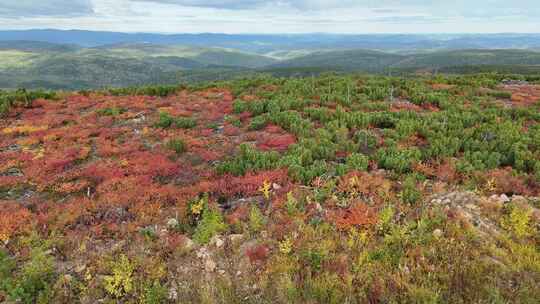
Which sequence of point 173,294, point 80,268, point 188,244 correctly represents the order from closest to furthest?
point 173,294, point 80,268, point 188,244

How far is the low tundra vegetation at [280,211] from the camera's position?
19.0 feet

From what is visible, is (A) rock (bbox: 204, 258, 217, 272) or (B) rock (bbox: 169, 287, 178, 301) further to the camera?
(A) rock (bbox: 204, 258, 217, 272)

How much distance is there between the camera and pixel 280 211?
789cm

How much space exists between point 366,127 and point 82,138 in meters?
12.6

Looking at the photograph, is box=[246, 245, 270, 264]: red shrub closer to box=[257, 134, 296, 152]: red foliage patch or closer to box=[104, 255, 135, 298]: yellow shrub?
box=[104, 255, 135, 298]: yellow shrub

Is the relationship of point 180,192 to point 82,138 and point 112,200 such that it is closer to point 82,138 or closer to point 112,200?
point 112,200

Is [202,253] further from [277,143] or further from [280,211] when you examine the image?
[277,143]

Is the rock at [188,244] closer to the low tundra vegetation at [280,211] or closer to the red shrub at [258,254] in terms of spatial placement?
the low tundra vegetation at [280,211]

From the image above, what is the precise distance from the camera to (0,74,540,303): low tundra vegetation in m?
5.78

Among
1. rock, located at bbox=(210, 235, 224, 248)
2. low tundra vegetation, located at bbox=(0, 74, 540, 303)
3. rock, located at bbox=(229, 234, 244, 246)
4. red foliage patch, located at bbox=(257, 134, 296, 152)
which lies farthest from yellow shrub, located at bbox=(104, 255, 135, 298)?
red foliage patch, located at bbox=(257, 134, 296, 152)

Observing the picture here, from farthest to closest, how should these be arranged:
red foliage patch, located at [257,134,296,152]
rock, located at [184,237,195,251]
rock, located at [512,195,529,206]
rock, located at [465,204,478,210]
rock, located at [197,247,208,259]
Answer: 1. red foliage patch, located at [257,134,296,152]
2. rock, located at [512,195,529,206]
3. rock, located at [465,204,478,210]
4. rock, located at [184,237,195,251]
5. rock, located at [197,247,208,259]

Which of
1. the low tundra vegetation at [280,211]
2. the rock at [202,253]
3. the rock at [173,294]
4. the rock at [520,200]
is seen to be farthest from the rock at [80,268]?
the rock at [520,200]

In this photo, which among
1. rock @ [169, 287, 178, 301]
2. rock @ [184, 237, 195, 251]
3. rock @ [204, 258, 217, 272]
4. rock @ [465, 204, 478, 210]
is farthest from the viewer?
rock @ [465, 204, 478, 210]

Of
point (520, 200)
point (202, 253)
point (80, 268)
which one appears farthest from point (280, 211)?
point (520, 200)
